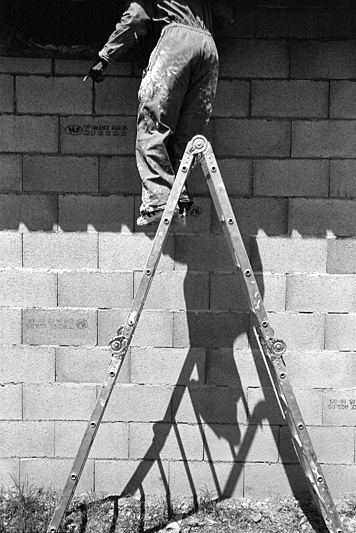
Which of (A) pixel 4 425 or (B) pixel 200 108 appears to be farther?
(A) pixel 4 425

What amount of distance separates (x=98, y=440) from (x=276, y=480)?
110 cm

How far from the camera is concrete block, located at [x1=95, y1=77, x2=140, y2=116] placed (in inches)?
154

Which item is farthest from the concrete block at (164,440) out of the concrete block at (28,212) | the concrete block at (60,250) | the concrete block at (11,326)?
the concrete block at (28,212)

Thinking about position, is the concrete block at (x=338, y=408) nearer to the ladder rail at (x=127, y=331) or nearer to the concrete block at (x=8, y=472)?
the ladder rail at (x=127, y=331)

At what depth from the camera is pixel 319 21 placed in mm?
3859

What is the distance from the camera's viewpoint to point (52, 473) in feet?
13.5

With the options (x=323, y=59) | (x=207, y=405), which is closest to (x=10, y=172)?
(x=207, y=405)

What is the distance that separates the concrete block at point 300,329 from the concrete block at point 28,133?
1657mm

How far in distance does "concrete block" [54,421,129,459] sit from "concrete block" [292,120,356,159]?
195cm

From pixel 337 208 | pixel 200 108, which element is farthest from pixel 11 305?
pixel 337 208

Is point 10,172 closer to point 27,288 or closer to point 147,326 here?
point 27,288

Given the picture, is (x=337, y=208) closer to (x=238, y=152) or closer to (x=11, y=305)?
(x=238, y=152)

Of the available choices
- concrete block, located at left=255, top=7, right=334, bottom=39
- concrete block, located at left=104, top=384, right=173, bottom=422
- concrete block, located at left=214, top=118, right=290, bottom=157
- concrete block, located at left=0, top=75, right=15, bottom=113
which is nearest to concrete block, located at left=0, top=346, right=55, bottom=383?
concrete block, located at left=104, top=384, right=173, bottom=422

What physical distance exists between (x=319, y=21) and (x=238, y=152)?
2.83ft
